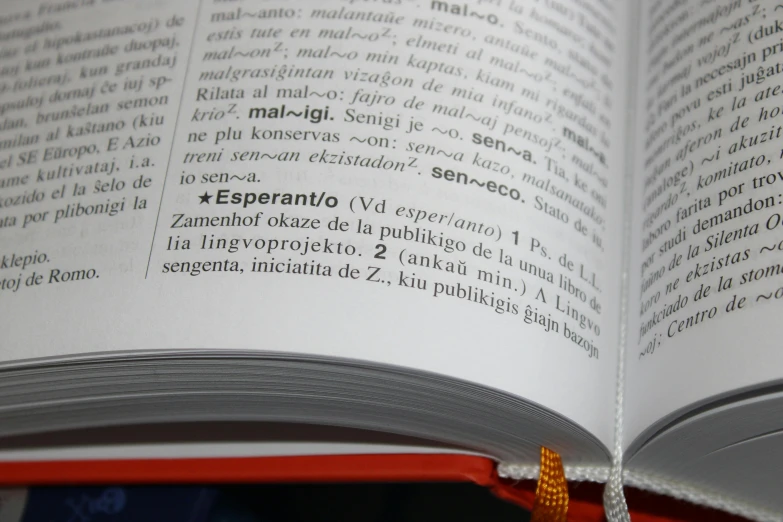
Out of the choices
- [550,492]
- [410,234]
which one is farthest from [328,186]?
[550,492]

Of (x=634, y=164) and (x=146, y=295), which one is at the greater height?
(x=634, y=164)

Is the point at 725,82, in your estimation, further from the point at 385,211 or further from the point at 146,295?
the point at 146,295

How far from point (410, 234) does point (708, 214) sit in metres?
0.22

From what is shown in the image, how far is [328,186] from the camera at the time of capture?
1.84ft

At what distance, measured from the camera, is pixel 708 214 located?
0.56 metres

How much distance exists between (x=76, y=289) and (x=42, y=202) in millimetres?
94

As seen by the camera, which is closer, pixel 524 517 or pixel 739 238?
pixel 739 238

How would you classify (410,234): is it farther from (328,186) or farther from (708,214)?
(708,214)

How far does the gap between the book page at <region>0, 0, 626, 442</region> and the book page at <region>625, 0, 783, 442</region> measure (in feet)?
0.09

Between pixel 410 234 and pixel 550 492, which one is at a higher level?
pixel 410 234

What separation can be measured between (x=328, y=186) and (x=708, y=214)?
10.9 inches

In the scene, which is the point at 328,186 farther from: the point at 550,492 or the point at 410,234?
the point at 550,492

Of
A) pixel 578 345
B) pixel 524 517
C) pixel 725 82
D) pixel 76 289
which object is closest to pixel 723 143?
pixel 725 82

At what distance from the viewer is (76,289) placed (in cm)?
55
